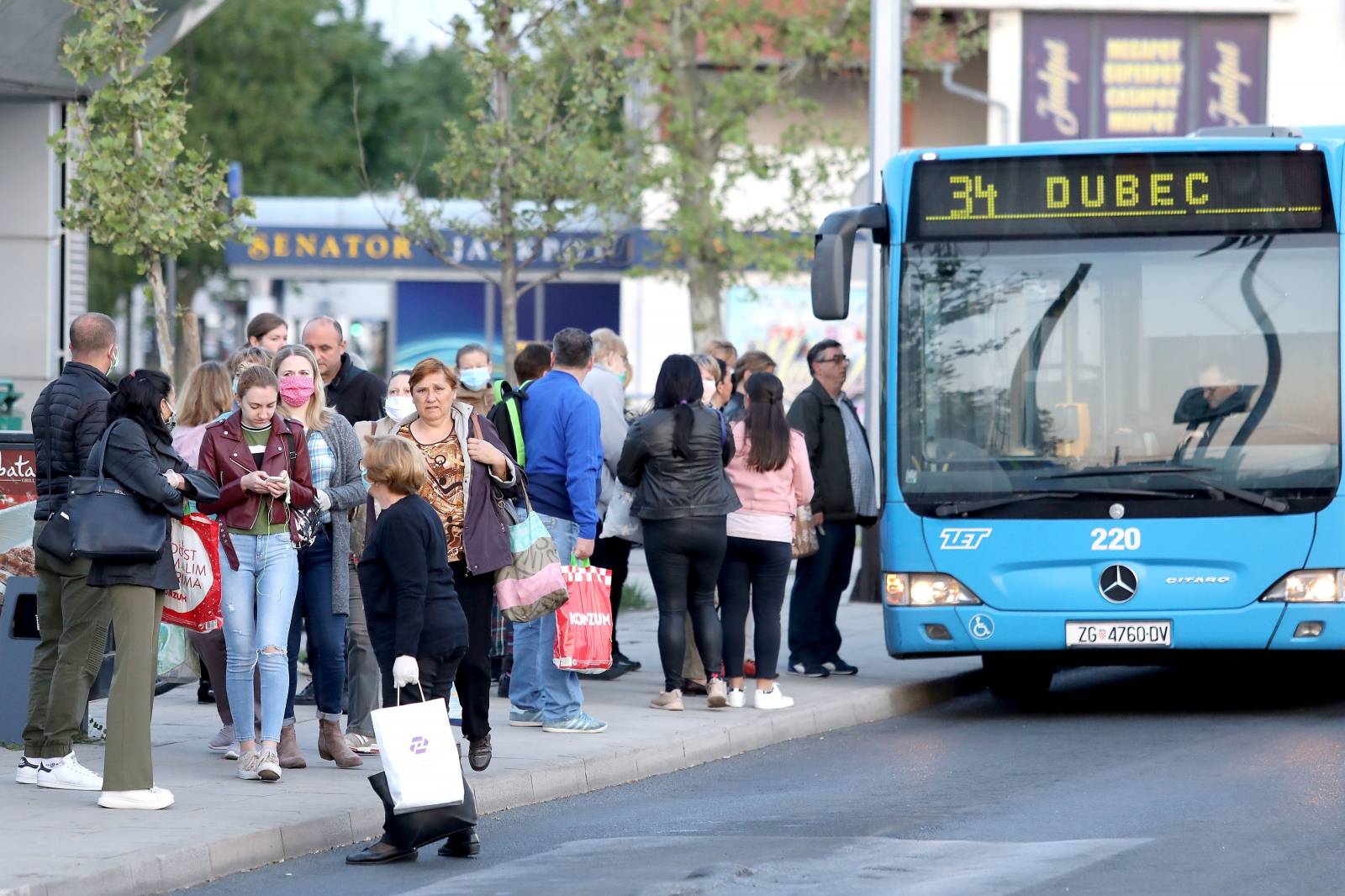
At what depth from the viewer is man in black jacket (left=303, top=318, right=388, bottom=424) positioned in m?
10.8

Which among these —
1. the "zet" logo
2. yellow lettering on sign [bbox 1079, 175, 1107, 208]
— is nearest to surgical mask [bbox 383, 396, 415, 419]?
the "zet" logo

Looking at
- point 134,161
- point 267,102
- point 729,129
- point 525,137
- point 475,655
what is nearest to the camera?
point 475,655

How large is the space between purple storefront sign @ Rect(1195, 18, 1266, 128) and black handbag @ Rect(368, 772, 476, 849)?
29.8 metres

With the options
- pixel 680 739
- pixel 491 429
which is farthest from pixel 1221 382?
pixel 491 429

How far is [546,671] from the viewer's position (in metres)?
10.4

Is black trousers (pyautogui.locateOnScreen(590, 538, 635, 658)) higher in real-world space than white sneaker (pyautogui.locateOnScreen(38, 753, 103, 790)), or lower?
higher

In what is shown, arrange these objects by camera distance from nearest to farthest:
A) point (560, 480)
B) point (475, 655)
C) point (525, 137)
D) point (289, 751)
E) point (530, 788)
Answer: point (475, 655) < point (530, 788) < point (289, 751) < point (560, 480) < point (525, 137)

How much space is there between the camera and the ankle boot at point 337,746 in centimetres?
900

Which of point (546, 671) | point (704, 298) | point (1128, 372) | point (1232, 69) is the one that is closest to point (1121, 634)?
point (1128, 372)

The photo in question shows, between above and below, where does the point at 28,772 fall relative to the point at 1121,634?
below

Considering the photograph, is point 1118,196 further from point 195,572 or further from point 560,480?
point 195,572

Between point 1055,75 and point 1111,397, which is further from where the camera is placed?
point 1055,75

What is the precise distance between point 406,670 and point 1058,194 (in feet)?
17.6

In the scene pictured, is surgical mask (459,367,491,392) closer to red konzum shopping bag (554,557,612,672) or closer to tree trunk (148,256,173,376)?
red konzum shopping bag (554,557,612,672)
